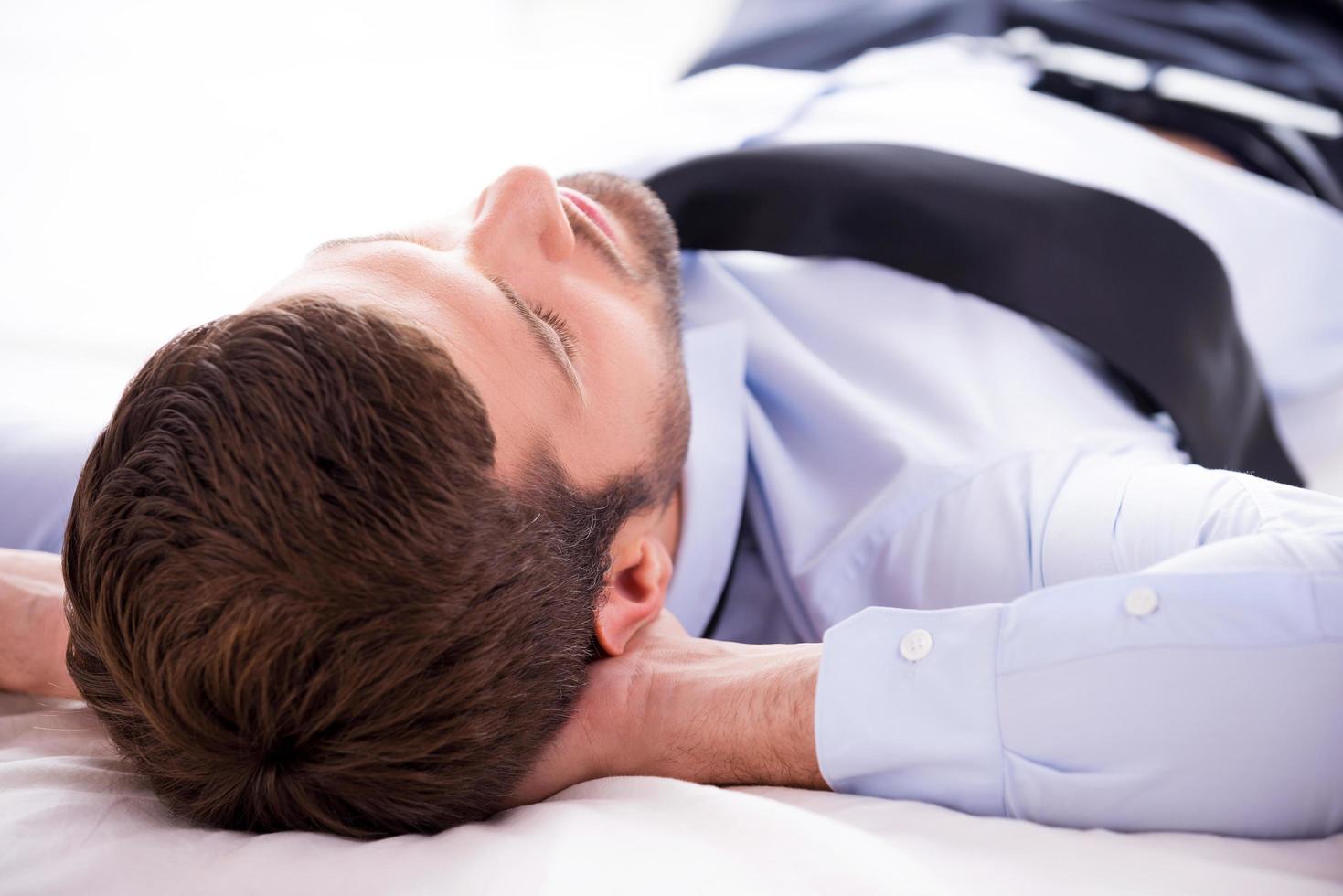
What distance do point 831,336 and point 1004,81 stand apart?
735 millimetres

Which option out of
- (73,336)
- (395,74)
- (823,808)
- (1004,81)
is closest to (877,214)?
(1004,81)

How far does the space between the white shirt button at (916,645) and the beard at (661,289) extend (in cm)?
31

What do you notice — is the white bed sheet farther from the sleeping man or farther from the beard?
the beard

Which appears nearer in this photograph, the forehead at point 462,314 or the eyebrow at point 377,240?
the forehead at point 462,314

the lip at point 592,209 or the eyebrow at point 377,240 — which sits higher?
the eyebrow at point 377,240

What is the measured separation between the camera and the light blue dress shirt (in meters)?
0.64

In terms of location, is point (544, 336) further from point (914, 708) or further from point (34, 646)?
point (34, 646)

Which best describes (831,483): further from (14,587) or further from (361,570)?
(14,587)

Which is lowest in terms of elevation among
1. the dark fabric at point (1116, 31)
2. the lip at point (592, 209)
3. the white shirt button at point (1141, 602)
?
the white shirt button at point (1141, 602)

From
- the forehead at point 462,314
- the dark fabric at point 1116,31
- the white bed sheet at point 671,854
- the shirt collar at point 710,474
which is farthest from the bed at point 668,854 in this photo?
the dark fabric at point 1116,31

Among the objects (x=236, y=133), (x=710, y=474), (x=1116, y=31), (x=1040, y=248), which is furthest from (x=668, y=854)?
(x=236, y=133)

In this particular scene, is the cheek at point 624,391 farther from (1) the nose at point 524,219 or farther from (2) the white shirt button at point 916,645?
(2) the white shirt button at point 916,645

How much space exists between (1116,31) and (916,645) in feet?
5.02

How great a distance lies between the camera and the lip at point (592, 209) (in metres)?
1.08
